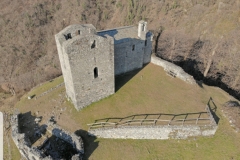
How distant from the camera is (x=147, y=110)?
22.8 meters

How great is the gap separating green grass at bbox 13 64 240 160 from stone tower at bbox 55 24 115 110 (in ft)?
5.53

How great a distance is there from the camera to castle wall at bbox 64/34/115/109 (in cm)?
1920

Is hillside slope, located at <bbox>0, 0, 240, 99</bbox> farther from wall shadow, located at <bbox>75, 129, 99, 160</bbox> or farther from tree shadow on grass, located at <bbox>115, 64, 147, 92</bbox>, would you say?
wall shadow, located at <bbox>75, 129, 99, 160</bbox>

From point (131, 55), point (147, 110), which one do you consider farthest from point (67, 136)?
point (131, 55)

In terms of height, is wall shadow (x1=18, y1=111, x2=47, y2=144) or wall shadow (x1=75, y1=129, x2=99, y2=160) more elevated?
wall shadow (x1=75, y1=129, x2=99, y2=160)

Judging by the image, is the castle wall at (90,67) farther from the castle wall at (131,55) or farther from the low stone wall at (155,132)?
the low stone wall at (155,132)

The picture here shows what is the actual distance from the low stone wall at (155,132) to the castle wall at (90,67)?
477 centimetres

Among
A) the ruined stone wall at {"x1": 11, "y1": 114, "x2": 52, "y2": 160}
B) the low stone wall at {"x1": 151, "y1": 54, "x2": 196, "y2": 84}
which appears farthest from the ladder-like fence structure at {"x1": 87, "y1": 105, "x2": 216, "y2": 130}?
the low stone wall at {"x1": 151, "y1": 54, "x2": 196, "y2": 84}

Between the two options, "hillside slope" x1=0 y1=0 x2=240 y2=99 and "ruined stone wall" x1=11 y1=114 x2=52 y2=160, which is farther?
"hillside slope" x1=0 y1=0 x2=240 y2=99

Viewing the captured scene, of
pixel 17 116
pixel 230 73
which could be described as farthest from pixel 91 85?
pixel 230 73

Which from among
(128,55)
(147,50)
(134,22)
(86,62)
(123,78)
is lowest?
(134,22)

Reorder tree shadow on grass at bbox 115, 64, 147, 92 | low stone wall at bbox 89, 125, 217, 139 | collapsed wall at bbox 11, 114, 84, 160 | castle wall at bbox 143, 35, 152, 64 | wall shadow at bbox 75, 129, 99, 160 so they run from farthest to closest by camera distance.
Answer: castle wall at bbox 143, 35, 152, 64 → tree shadow on grass at bbox 115, 64, 147, 92 → low stone wall at bbox 89, 125, 217, 139 → wall shadow at bbox 75, 129, 99, 160 → collapsed wall at bbox 11, 114, 84, 160

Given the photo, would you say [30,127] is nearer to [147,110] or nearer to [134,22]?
[147,110]

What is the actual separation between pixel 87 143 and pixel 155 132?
25.8ft
